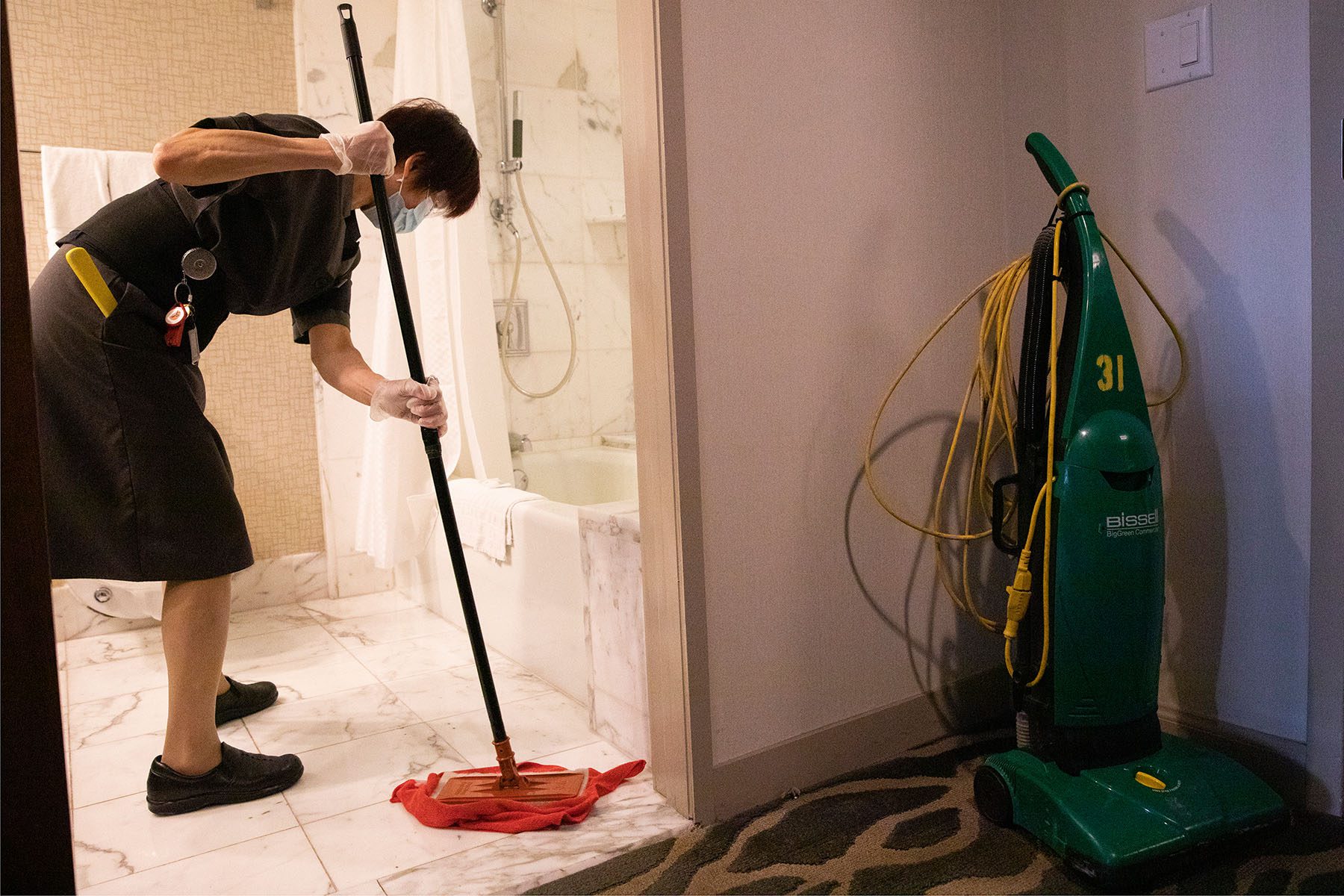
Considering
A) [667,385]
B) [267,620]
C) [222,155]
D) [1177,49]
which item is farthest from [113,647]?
[1177,49]

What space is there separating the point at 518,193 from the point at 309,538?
1.38 m

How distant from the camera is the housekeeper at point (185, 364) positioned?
147cm


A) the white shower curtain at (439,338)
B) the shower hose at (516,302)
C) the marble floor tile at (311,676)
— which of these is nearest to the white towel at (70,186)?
the white shower curtain at (439,338)

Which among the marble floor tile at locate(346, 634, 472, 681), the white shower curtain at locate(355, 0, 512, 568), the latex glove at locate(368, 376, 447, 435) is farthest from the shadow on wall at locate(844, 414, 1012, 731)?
the white shower curtain at locate(355, 0, 512, 568)

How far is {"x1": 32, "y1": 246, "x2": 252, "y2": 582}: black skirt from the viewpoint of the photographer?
1.47 meters

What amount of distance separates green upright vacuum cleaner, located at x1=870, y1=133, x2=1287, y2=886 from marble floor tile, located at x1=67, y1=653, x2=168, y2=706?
1989 mm

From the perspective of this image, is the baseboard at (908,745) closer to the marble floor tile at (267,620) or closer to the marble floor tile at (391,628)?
the marble floor tile at (391,628)

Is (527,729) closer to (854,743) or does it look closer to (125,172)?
(854,743)

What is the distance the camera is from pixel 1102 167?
1638mm

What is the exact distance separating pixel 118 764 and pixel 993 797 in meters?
1.66

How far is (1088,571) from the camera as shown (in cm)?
131

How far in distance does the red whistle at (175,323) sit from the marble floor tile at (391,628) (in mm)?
1263

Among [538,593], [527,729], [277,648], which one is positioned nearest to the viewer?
[527,729]

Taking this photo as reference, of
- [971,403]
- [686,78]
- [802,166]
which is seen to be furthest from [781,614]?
[686,78]
